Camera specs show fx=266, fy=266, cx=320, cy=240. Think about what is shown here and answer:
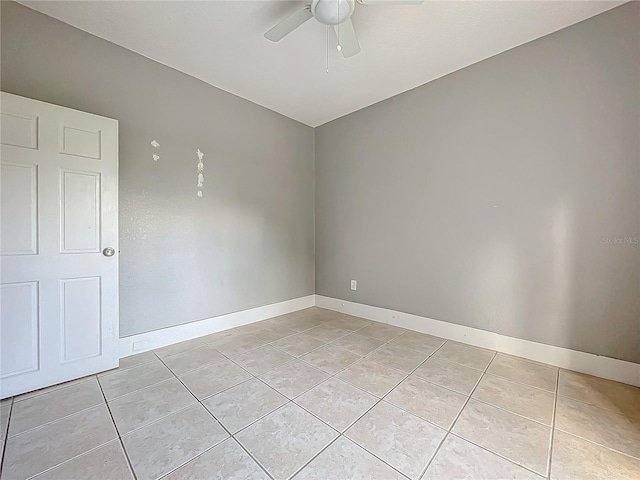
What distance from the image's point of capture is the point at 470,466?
48.9 inches

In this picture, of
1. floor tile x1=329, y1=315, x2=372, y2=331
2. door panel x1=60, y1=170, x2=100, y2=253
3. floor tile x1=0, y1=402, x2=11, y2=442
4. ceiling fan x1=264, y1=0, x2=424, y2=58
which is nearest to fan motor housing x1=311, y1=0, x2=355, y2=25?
ceiling fan x1=264, y1=0, x2=424, y2=58

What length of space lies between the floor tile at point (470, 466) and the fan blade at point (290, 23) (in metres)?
2.67

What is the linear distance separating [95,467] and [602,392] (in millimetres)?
3060

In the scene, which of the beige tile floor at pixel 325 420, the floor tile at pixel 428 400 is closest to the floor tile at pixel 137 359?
the beige tile floor at pixel 325 420

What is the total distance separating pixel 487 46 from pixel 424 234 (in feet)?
5.87

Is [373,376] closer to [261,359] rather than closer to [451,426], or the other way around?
[451,426]

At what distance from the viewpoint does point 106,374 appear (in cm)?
208

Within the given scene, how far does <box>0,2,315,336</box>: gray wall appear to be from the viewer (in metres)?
2.09

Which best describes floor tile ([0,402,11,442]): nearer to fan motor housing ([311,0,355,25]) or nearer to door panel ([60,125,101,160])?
door panel ([60,125,101,160])

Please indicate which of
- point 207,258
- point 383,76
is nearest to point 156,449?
point 207,258

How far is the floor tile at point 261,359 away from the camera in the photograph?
2189mm

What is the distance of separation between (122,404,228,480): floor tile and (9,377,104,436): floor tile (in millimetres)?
565

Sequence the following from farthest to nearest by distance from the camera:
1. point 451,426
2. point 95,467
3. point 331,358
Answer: point 331,358
point 451,426
point 95,467

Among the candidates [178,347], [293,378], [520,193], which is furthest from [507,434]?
[178,347]
